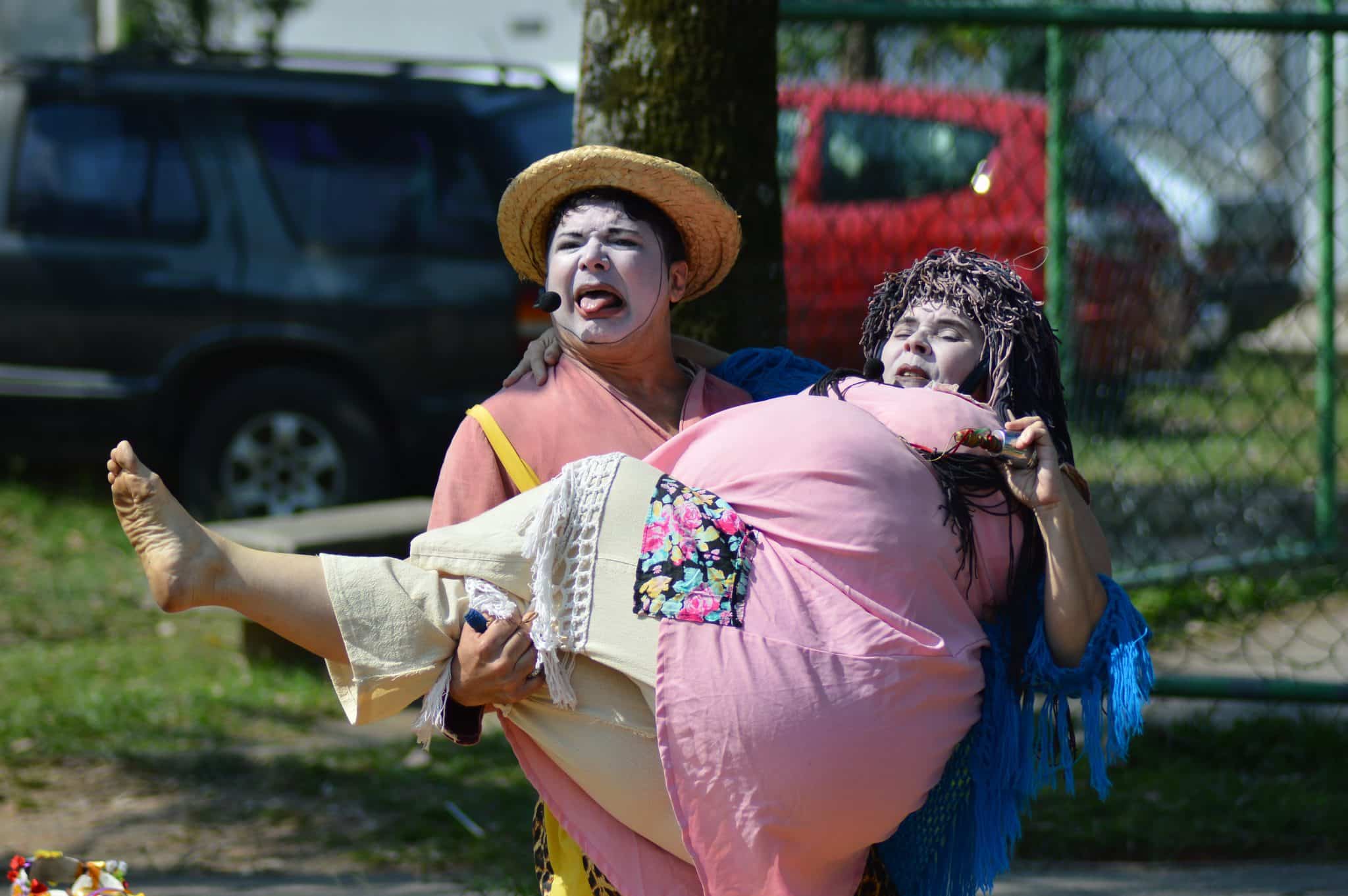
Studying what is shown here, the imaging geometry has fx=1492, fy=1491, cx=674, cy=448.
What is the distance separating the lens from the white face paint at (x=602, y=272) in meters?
2.38

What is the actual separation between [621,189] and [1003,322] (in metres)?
0.65

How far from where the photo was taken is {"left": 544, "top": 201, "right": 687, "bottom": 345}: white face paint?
238cm

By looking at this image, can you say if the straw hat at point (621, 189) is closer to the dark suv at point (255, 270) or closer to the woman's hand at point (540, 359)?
the woman's hand at point (540, 359)

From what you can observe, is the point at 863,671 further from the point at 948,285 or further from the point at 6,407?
the point at 6,407

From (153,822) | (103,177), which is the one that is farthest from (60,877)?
(103,177)

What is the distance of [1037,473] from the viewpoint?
2080 millimetres

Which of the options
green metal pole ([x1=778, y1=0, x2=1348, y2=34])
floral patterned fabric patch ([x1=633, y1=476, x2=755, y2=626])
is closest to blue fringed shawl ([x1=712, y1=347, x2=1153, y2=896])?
floral patterned fabric patch ([x1=633, y1=476, x2=755, y2=626])

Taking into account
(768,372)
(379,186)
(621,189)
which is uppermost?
(379,186)

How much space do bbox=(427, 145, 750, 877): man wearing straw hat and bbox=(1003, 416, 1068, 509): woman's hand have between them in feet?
1.93

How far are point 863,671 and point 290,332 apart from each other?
4.76 metres

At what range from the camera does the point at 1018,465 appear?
2094mm

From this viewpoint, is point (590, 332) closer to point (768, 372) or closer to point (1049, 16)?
point (768, 372)

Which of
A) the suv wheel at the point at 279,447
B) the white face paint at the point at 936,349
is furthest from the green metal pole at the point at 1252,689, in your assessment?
the suv wheel at the point at 279,447

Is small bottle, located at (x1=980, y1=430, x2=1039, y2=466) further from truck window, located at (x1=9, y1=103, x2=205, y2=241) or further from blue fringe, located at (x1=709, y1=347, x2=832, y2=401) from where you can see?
truck window, located at (x1=9, y1=103, x2=205, y2=241)
